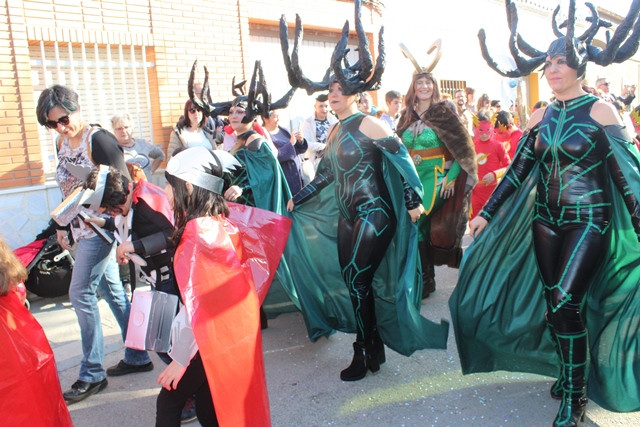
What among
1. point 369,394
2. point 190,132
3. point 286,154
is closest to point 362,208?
point 369,394

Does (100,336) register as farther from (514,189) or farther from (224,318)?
(514,189)

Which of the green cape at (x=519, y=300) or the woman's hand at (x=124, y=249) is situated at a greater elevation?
the woman's hand at (x=124, y=249)

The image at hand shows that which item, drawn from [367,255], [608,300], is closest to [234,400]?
[367,255]

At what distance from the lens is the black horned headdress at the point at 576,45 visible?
2.91m

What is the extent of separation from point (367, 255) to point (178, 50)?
5.82 metres

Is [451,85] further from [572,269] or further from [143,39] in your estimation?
[572,269]

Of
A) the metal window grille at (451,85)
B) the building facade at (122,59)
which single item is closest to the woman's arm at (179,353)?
the building facade at (122,59)

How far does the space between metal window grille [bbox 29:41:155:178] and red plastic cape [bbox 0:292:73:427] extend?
4.91 m

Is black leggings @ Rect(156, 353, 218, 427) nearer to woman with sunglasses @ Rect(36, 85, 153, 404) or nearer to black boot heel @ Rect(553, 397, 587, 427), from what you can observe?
woman with sunglasses @ Rect(36, 85, 153, 404)

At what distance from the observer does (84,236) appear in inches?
146

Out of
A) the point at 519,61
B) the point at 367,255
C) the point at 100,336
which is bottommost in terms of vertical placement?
the point at 100,336

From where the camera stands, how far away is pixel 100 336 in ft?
12.6

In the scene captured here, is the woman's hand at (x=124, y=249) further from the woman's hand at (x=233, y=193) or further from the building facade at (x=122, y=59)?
the building facade at (x=122, y=59)

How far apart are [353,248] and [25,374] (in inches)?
78.6
